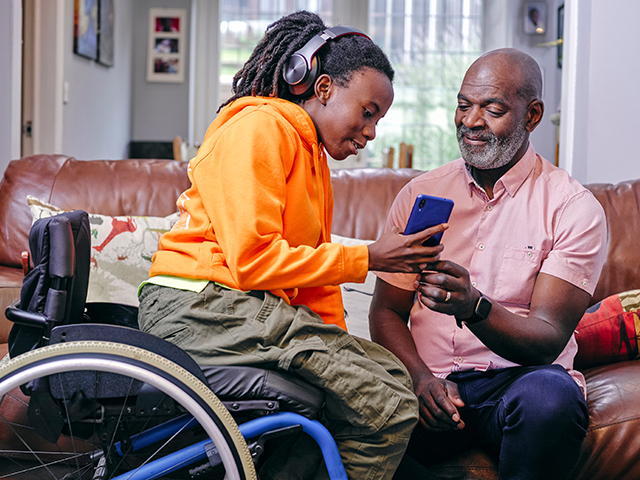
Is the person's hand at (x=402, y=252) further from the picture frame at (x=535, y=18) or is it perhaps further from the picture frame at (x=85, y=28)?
the picture frame at (x=535, y=18)

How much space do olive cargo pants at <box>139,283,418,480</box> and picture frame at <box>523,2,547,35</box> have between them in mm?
4510

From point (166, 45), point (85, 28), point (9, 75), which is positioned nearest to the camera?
point (9, 75)

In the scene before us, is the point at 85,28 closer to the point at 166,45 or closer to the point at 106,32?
the point at 106,32

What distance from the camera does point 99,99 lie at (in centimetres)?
430

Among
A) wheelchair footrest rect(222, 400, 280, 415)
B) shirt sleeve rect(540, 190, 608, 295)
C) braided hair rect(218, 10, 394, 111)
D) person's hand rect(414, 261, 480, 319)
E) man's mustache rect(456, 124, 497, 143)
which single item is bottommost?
wheelchair footrest rect(222, 400, 280, 415)

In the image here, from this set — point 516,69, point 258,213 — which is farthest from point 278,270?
point 516,69

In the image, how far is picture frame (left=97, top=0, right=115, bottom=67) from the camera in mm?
4184

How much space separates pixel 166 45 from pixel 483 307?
4.77 metres

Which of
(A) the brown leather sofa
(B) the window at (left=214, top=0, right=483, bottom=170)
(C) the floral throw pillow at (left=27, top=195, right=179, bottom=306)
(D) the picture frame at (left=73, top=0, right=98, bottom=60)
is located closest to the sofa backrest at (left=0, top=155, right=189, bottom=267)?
(A) the brown leather sofa

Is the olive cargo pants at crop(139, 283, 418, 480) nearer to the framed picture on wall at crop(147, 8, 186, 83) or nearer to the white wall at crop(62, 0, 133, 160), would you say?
the white wall at crop(62, 0, 133, 160)

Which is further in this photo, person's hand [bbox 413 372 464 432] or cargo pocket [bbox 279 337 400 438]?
person's hand [bbox 413 372 464 432]

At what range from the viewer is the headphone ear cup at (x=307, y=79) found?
46.9 inches

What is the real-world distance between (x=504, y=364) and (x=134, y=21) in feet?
16.3

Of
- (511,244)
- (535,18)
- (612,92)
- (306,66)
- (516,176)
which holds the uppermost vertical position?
(535,18)
